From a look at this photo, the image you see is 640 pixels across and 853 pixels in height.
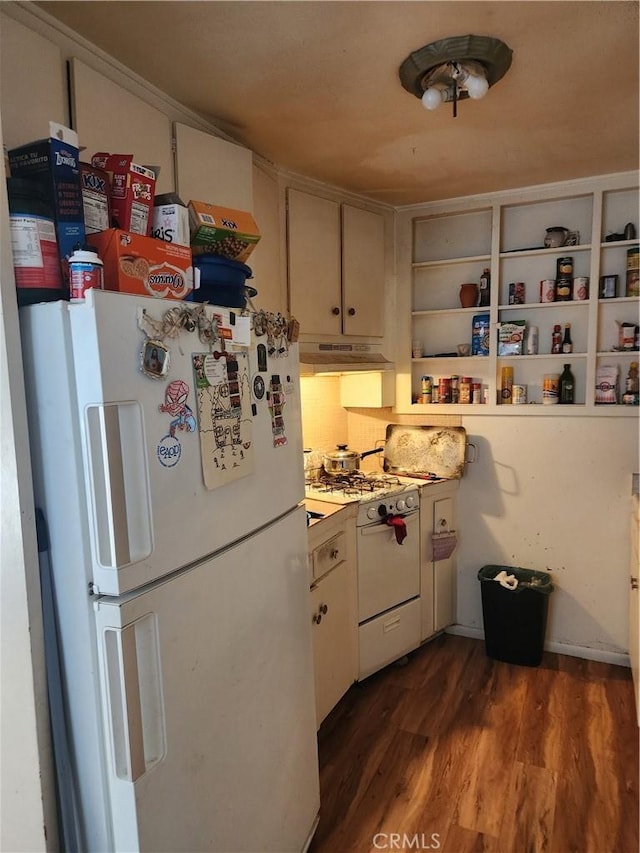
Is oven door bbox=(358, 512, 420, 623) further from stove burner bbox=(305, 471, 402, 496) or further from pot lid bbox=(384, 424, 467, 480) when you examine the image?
pot lid bbox=(384, 424, 467, 480)

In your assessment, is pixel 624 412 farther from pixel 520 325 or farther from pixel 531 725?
pixel 531 725

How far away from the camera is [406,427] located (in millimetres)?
3066

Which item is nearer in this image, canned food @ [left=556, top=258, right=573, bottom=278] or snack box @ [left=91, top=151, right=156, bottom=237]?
snack box @ [left=91, top=151, right=156, bottom=237]

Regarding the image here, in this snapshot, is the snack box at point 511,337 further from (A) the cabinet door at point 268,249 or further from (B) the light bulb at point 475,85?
(B) the light bulb at point 475,85

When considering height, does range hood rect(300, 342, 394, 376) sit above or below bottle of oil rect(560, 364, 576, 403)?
above

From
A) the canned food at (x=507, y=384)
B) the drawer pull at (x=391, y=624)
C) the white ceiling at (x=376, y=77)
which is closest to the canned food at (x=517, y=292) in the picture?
the canned food at (x=507, y=384)

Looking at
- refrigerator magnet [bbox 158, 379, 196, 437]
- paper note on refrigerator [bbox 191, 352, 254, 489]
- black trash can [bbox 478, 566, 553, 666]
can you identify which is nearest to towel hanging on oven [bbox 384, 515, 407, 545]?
black trash can [bbox 478, 566, 553, 666]

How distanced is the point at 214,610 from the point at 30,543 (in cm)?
42

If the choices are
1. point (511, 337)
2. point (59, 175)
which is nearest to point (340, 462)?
point (511, 337)

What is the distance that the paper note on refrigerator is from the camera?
45.1 inches

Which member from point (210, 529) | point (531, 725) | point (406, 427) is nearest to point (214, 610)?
point (210, 529)

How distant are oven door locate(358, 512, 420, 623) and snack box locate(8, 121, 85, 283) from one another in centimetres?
170

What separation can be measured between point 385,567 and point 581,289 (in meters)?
1.68

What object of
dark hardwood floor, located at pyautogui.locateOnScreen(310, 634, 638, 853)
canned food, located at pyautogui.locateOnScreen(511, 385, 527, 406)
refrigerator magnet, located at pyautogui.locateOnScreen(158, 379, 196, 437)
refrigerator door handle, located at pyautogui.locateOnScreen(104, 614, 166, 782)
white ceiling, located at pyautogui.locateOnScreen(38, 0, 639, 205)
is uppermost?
white ceiling, located at pyautogui.locateOnScreen(38, 0, 639, 205)
